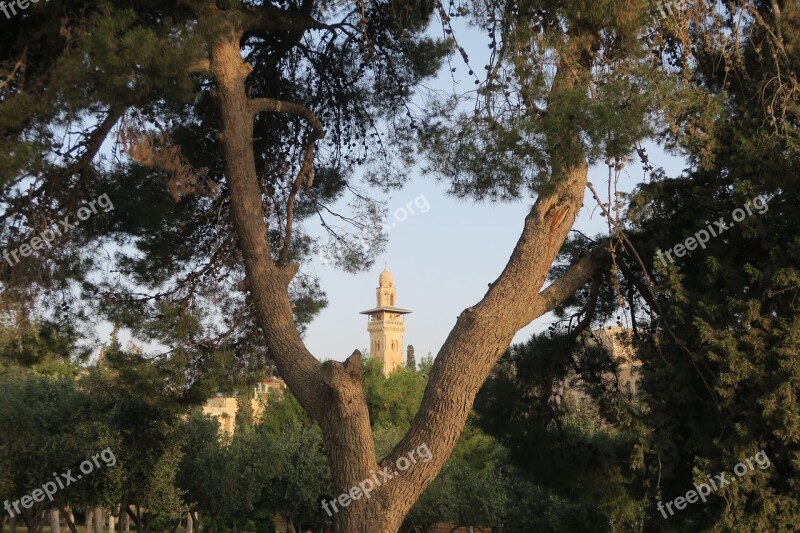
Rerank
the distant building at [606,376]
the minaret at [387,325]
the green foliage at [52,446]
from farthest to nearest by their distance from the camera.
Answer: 1. the minaret at [387,325]
2. the green foliage at [52,446]
3. the distant building at [606,376]

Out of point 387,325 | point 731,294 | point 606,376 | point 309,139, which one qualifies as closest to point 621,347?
point 606,376

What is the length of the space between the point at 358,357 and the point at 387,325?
93.8 meters

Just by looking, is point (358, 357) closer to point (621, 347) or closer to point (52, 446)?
point (621, 347)

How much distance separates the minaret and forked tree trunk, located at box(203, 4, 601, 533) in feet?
299

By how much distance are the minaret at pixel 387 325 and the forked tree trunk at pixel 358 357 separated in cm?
9112

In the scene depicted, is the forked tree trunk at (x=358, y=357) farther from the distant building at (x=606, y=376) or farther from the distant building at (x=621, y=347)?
the distant building at (x=606, y=376)

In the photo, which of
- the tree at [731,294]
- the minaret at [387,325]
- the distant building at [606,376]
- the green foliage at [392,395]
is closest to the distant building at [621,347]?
the distant building at [606,376]

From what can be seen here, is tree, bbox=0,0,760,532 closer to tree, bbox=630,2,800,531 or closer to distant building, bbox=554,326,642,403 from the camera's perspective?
tree, bbox=630,2,800,531

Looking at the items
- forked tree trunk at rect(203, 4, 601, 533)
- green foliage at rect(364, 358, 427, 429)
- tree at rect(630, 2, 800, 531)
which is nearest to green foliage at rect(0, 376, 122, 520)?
forked tree trunk at rect(203, 4, 601, 533)

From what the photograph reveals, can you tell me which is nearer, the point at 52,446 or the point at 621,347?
the point at 621,347

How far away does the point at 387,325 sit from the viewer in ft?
327

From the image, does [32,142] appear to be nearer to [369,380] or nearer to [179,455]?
[179,455]

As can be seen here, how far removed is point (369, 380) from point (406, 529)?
12.4m

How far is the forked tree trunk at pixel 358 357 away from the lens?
600 centimetres
